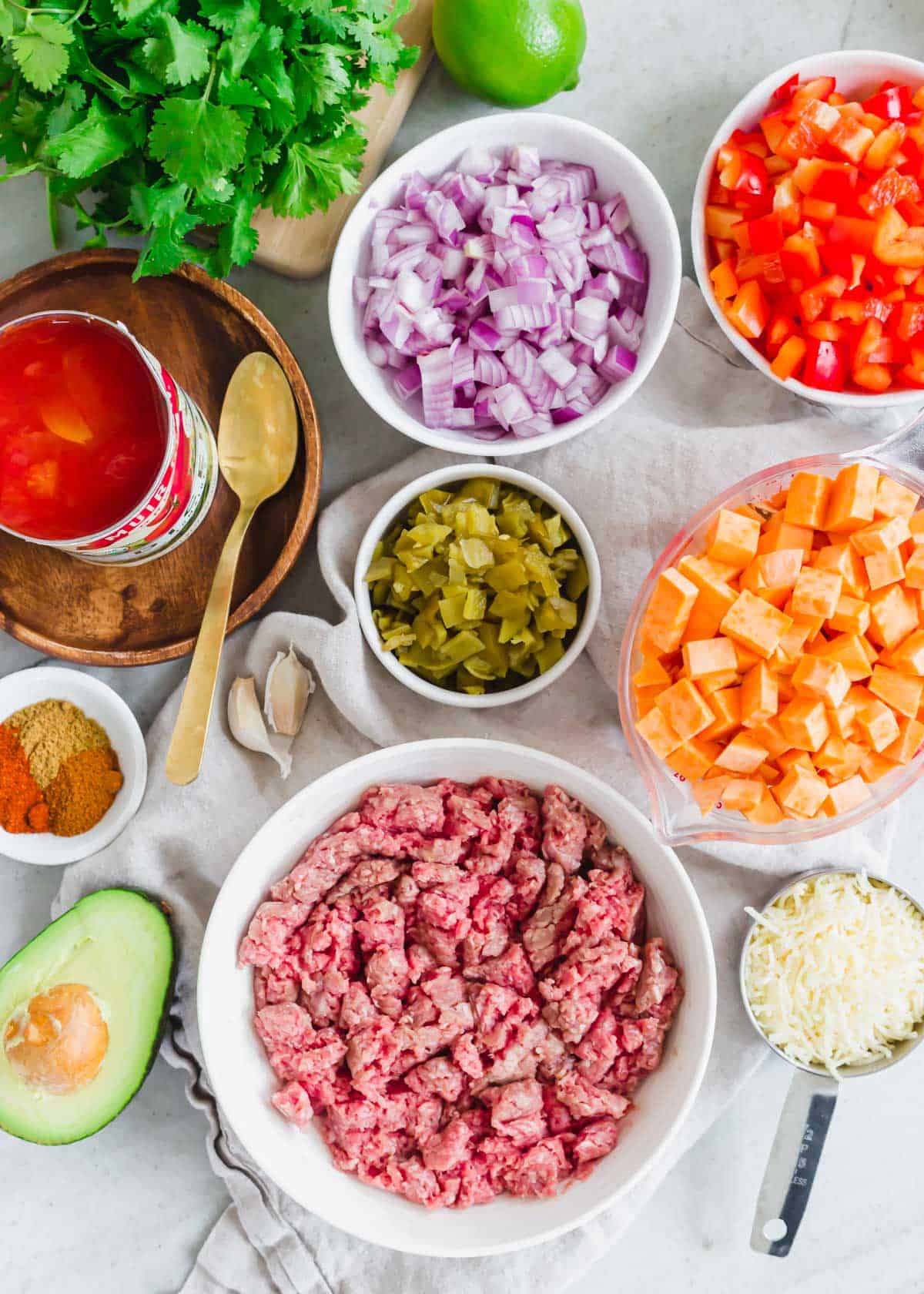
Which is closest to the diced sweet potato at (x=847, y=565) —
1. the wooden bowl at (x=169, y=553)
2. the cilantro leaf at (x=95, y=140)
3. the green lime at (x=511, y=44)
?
the wooden bowl at (x=169, y=553)

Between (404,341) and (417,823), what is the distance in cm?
94

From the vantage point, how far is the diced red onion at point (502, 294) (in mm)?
2061

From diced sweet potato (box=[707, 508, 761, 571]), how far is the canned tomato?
3.14 feet

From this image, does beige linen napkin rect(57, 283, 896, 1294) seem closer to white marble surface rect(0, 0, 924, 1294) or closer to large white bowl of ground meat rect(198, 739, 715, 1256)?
white marble surface rect(0, 0, 924, 1294)

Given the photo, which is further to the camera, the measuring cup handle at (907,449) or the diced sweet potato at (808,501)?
the measuring cup handle at (907,449)

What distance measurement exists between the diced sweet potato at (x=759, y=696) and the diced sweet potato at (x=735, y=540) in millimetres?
177

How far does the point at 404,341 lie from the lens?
2.10 meters

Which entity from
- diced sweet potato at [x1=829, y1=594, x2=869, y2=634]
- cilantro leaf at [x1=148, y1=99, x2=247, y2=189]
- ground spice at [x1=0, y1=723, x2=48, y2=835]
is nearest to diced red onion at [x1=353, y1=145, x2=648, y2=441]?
cilantro leaf at [x1=148, y1=99, x2=247, y2=189]

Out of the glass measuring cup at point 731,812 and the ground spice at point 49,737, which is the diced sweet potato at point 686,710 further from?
the ground spice at point 49,737

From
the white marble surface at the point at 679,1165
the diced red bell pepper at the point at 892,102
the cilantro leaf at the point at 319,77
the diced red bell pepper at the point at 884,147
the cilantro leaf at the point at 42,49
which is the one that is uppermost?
the cilantro leaf at the point at 42,49

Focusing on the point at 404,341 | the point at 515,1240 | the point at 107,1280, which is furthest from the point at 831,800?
the point at 107,1280

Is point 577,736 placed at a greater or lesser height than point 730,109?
lesser

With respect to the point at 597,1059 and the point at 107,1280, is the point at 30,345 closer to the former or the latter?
the point at 597,1059

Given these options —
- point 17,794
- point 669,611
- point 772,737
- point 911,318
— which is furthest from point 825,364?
point 17,794
